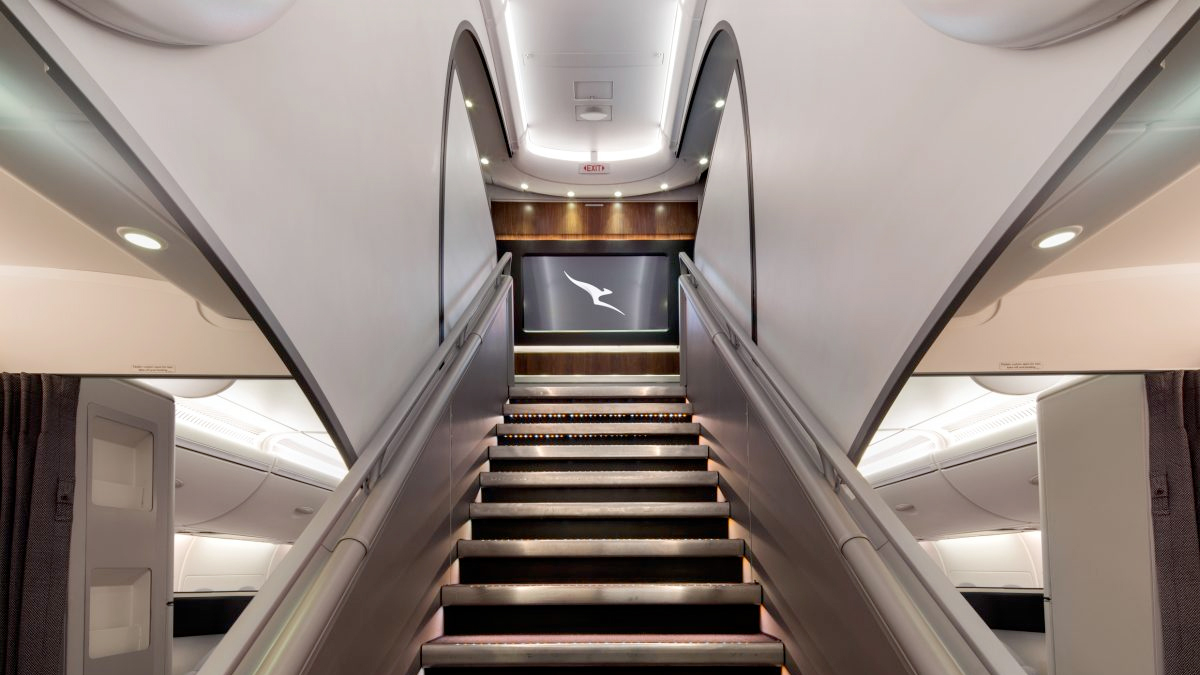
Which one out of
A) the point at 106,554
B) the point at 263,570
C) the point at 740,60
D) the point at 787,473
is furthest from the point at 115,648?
the point at 740,60

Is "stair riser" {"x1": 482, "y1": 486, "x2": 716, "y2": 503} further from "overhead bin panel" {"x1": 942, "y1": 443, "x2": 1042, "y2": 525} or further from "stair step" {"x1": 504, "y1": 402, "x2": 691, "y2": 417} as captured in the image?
"overhead bin panel" {"x1": 942, "y1": 443, "x2": 1042, "y2": 525}

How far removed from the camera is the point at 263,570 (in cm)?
570

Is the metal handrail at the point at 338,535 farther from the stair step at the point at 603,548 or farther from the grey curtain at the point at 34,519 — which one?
the grey curtain at the point at 34,519

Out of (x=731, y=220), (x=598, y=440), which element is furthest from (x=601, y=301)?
(x=731, y=220)

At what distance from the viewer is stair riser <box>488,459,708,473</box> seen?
148 inches

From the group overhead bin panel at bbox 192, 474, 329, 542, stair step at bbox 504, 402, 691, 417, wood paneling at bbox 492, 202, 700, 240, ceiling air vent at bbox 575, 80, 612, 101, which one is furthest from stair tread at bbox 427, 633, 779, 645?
wood paneling at bbox 492, 202, 700, 240

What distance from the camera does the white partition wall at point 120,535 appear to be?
2.59m

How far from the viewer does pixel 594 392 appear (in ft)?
15.9

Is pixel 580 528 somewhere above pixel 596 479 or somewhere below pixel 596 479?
below

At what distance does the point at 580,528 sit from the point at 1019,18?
245cm

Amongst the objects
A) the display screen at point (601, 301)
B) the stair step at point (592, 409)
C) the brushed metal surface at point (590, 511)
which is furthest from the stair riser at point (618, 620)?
the display screen at point (601, 301)

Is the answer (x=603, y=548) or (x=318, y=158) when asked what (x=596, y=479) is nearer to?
(x=603, y=548)

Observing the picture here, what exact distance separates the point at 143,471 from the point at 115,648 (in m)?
0.65

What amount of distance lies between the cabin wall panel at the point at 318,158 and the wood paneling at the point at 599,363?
15.7 feet
